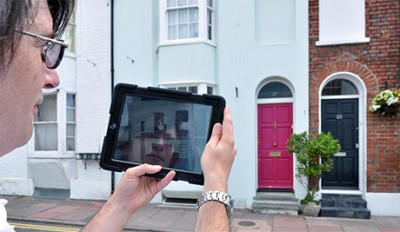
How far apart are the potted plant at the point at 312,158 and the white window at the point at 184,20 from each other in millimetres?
3395

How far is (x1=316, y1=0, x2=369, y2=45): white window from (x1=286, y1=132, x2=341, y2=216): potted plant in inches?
89.8

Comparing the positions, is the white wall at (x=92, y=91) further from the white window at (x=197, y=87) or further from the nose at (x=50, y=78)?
the nose at (x=50, y=78)

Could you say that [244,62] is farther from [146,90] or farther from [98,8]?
[146,90]

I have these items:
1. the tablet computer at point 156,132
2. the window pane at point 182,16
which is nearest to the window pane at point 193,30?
the window pane at point 182,16

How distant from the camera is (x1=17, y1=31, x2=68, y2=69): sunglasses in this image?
1.01 meters

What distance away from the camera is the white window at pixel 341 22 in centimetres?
705

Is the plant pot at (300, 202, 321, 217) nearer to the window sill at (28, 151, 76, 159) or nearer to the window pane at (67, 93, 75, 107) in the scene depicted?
the window sill at (28, 151, 76, 159)

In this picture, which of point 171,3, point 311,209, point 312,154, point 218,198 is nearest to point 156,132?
point 218,198

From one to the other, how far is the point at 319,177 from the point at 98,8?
730 cm

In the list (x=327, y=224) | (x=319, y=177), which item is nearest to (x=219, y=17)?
(x=319, y=177)

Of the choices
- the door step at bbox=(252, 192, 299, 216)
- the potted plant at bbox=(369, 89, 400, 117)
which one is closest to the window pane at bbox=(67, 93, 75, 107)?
the door step at bbox=(252, 192, 299, 216)

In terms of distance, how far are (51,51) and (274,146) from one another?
7.05 metres

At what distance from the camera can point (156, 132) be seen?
57.2 inches

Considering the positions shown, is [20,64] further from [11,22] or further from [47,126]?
[47,126]
